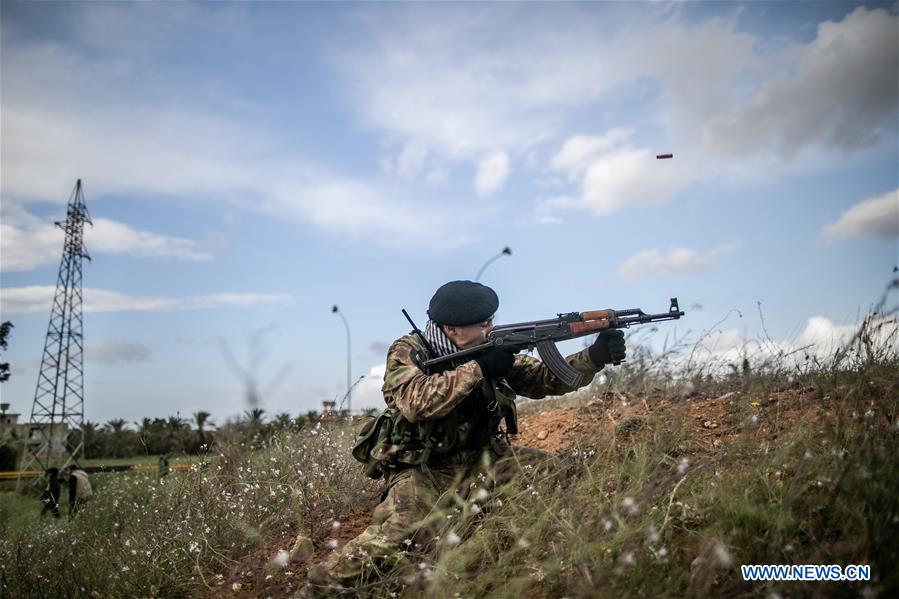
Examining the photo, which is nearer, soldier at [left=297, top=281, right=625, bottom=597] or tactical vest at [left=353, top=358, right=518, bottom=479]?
soldier at [left=297, top=281, right=625, bottom=597]

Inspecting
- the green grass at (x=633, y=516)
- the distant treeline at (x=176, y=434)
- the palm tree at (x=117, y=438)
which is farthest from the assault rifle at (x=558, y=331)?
the palm tree at (x=117, y=438)

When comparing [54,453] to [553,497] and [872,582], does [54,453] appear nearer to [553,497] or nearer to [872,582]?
[553,497]

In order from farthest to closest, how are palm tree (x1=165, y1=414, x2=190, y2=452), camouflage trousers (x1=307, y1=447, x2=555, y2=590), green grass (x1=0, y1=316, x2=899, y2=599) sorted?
palm tree (x1=165, y1=414, x2=190, y2=452)
camouflage trousers (x1=307, y1=447, x2=555, y2=590)
green grass (x1=0, y1=316, x2=899, y2=599)

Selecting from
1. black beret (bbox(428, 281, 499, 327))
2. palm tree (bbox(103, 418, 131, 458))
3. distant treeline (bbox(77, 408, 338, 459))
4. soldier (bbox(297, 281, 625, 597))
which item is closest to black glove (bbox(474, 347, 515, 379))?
soldier (bbox(297, 281, 625, 597))

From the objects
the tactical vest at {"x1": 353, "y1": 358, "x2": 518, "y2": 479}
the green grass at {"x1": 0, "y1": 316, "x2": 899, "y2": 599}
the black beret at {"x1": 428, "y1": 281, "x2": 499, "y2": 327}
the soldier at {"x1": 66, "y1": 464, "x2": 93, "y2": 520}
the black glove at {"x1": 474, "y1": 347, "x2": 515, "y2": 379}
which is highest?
the black beret at {"x1": 428, "y1": 281, "x2": 499, "y2": 327}

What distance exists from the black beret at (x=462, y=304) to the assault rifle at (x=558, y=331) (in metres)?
0.18

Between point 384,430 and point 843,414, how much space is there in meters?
3.04

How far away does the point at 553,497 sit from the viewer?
3.95m

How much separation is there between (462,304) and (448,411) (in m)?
0.83

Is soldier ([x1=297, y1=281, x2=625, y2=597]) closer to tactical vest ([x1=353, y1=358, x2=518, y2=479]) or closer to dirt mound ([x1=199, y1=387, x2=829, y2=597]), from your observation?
tactical vest ([x1=353, y1=358, x2=518, y2=479])

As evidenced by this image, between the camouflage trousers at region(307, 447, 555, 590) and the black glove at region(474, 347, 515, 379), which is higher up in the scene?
the black glove at region(474, 347, 515, 379)

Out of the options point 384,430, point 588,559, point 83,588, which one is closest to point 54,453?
point 83,588

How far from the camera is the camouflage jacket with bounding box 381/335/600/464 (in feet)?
14.2

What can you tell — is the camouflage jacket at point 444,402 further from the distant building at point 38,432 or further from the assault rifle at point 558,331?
the distant building at point 38,432
